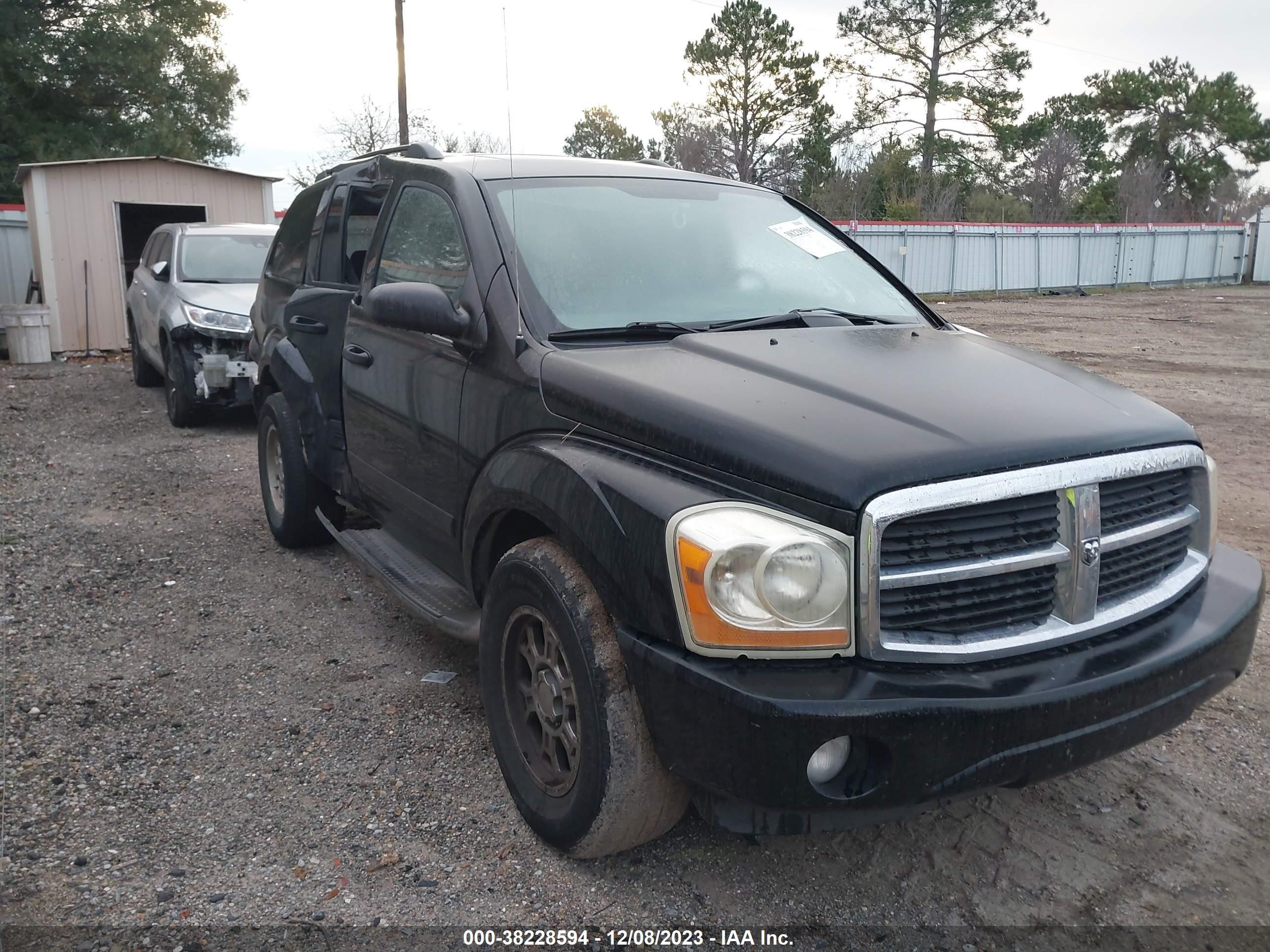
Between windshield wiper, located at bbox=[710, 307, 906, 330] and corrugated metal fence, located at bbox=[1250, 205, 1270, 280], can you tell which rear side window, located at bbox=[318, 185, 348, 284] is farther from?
corrugated metal fence, located at bbox=[1250, 205, 1270, 280]

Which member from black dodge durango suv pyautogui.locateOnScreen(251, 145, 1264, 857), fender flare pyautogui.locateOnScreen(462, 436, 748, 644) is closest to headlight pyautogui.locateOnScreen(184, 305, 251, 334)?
black dodge durango suv pyautogui.locateOnScreen(251, 145, 1264, 857)

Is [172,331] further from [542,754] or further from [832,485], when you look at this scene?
[832,485]

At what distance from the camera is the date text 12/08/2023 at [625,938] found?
2502mm

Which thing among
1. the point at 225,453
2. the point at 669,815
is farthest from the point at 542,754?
the point at 225,453

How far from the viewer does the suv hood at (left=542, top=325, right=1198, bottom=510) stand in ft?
7.44

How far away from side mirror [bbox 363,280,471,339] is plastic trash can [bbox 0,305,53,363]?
41.9 feet

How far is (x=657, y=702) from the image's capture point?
7.58 feet

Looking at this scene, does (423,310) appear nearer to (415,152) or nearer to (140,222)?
(415,152)

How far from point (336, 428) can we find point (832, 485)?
9.47 ft

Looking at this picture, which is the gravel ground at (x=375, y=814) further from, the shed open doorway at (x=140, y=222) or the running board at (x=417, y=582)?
the shed open doorway at (x=140, y=222)

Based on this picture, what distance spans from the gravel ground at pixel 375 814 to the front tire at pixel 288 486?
24cm

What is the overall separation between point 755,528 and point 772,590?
0.46 ft

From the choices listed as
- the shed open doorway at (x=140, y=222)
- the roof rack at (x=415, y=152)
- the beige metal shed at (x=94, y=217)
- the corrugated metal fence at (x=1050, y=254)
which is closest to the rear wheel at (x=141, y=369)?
the beige metal shed at (x=94, y=217)

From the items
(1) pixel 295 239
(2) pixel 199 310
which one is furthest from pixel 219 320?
(1) pixel 295 239
